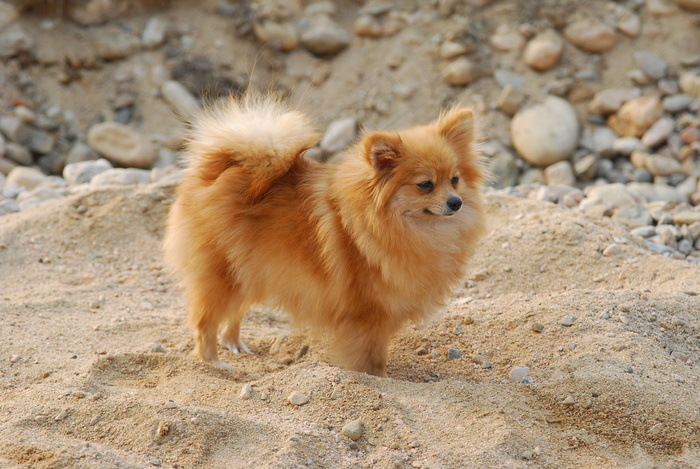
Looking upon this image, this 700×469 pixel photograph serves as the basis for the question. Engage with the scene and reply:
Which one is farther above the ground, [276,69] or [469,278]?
[276,69]

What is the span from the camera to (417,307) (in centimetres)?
418

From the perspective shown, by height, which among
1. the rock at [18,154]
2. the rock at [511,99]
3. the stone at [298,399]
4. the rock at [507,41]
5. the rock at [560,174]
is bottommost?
the rock at [18,154]

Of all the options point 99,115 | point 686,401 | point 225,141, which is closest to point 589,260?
point 686,401

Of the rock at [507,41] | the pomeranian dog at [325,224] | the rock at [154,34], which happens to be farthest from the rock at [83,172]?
the rock at [507,41]

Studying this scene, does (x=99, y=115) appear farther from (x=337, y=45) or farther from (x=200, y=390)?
(x=200, y=390)

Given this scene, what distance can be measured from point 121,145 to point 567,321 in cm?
654

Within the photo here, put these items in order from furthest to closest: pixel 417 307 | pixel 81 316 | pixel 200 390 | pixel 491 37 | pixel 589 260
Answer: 1. pixel 491 37
2. pixel 589 260
3. pixel 81 316
4. pixel 417 307
5. pixel 200 390

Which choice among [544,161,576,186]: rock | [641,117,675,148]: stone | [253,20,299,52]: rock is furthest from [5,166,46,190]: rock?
[641,117,675,148]: stone

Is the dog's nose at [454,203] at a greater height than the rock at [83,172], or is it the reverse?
the dog's nose at [454,203]

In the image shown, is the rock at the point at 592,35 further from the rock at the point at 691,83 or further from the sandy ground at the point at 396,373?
the sandy ground at the point at 396,373

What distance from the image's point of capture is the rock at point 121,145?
29.4 ft

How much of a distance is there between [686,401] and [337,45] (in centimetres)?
751

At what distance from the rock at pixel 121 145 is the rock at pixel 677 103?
6.50 metres

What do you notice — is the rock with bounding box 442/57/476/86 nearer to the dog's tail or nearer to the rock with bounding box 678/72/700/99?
the rock with bounding box 678/72/700/99
